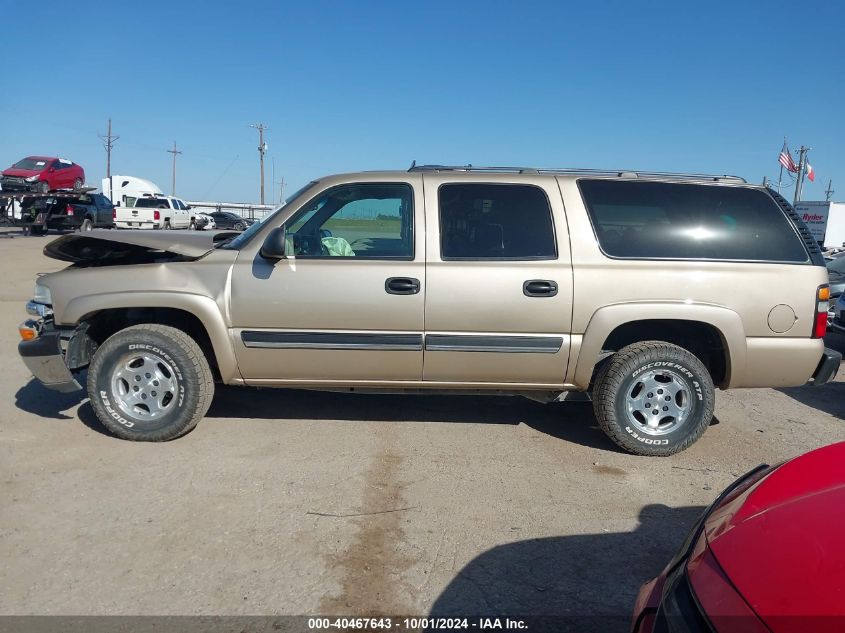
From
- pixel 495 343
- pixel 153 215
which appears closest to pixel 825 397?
pixel 495 343

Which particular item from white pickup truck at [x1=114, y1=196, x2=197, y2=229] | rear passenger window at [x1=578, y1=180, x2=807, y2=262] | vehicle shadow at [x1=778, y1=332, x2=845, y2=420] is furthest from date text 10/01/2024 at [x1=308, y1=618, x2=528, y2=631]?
white pickup truck at [x1=114, y1=196, x2=197, y2=229]

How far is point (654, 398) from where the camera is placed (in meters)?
4.26

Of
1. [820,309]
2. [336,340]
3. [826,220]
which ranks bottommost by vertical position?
[336,340]

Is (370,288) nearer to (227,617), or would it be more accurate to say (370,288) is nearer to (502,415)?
(502,415)

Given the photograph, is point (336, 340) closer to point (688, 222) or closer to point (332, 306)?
point (332, 306)

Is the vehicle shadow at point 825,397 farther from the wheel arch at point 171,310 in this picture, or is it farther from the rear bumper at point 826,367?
the wheel arch at point 171,310

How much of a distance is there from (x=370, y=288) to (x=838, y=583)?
122 inches

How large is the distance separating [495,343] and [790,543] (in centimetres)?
264

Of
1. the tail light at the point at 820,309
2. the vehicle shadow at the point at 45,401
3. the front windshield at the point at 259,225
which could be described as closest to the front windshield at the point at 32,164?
the vehicle shadow at the point at 45,401

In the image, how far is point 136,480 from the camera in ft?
12.4

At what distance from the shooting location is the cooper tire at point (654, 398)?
13.7ft

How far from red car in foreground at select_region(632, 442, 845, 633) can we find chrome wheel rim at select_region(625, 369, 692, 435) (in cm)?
219

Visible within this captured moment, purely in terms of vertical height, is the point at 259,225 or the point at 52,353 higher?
the point at 259,225

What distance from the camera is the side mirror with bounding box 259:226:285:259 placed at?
13.2 ft
